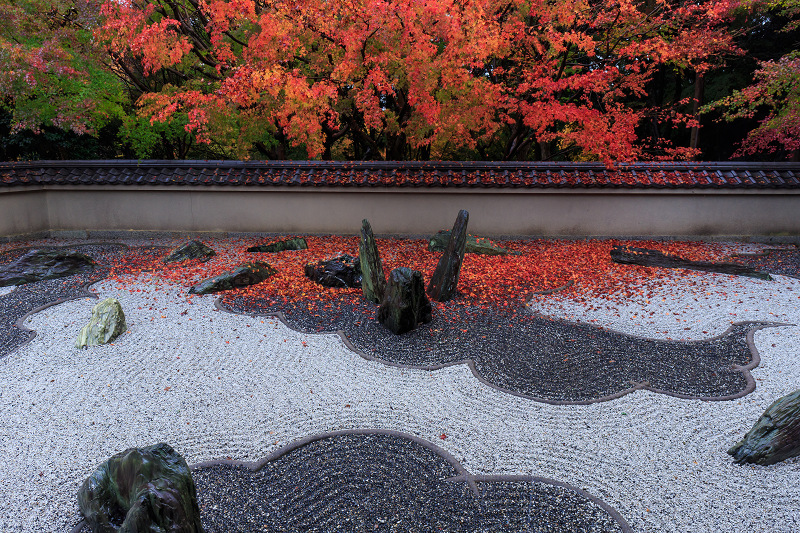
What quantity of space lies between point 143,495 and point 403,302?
4.05m

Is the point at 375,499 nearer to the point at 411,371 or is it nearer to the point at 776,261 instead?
the point at 411,371

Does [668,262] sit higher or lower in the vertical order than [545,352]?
higher

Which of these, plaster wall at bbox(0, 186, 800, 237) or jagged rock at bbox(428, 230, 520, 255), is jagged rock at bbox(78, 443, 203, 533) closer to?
jagged rock at bbox(428, 230, 520, 255)

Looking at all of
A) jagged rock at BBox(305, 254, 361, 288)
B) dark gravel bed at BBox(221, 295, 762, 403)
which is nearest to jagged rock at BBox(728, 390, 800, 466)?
dark gravel bed at BBox(221, 295, 762, 403)

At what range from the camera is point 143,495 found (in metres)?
2.68

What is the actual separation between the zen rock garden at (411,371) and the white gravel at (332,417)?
13 cm

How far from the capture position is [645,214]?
11.6 meters

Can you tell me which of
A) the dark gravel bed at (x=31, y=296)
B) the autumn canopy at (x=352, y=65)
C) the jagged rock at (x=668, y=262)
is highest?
the autumn canopy at (x=352, y=65)

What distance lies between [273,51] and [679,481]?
31.8 feet

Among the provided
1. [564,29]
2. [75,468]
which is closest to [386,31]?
[564,29]

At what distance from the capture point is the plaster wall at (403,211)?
11.5m

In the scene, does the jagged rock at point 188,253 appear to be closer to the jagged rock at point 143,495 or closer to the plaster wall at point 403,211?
the plaster wall at point 403,211

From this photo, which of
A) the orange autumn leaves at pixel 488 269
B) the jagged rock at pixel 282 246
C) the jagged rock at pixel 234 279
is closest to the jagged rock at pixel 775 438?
the orange autumn leaves at pixel 488 269

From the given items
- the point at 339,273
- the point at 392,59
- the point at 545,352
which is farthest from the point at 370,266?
the point at 392,59
